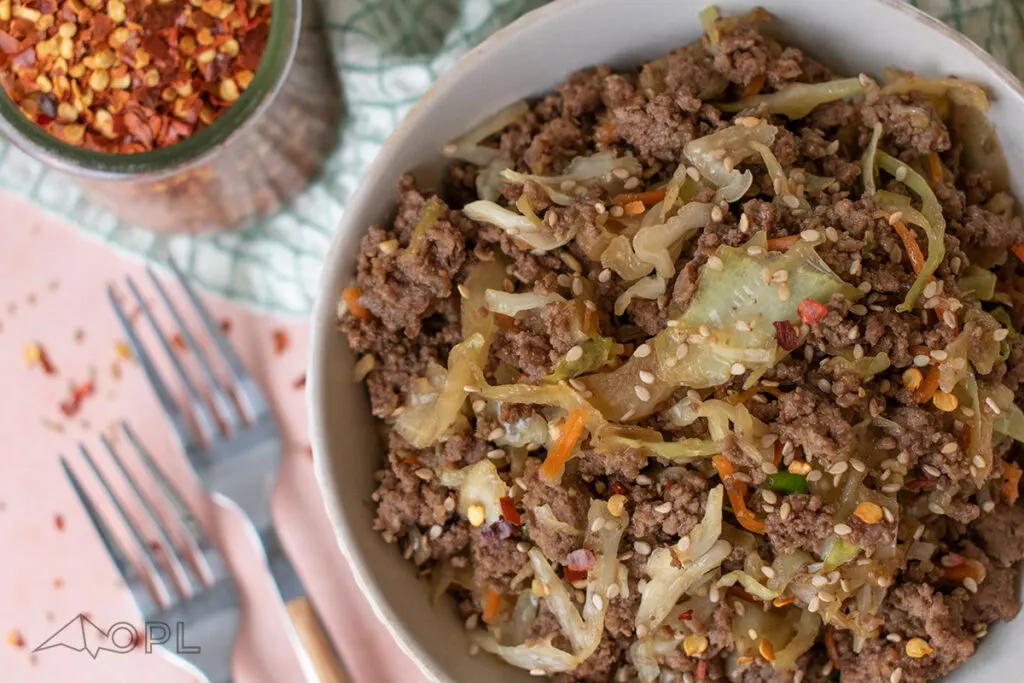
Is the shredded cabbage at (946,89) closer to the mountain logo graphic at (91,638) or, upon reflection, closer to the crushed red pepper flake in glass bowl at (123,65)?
the crushed red pepper flake in glass bowl at (123,65)

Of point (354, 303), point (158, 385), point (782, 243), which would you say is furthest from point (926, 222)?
point (158, 385)

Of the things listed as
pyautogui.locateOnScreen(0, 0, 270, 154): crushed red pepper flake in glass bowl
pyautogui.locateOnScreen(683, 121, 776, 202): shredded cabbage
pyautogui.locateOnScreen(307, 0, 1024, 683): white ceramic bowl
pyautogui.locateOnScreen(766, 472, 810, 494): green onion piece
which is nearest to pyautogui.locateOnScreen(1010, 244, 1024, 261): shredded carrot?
pyautogui.locateOnScreen(307, 0, 1024, 683): white ceramic bowl

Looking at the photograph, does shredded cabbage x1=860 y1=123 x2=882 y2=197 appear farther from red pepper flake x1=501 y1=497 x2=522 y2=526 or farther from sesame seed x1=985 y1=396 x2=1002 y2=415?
red pepper flake x1=501 y1=497 x2=522 y2=526

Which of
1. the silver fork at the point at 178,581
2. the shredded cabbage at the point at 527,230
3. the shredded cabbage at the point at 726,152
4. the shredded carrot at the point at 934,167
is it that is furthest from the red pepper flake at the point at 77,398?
the shredded carrot at the point at 934,167

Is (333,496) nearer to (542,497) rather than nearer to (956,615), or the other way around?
(542,497)

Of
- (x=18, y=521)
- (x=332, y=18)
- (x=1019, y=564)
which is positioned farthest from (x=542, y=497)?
(x=18, y=521)

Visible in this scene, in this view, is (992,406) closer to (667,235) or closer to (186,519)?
(667,235)

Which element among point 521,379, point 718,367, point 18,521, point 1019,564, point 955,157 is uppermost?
point 955,157
